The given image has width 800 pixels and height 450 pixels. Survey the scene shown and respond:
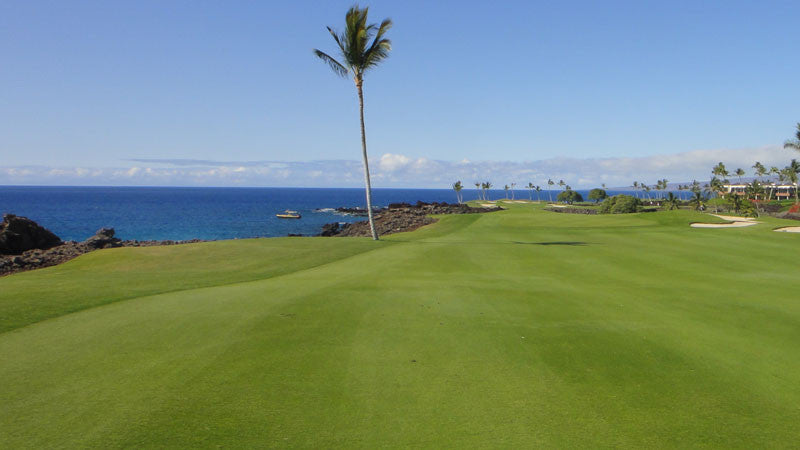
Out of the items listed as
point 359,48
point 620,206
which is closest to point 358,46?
point 359,48

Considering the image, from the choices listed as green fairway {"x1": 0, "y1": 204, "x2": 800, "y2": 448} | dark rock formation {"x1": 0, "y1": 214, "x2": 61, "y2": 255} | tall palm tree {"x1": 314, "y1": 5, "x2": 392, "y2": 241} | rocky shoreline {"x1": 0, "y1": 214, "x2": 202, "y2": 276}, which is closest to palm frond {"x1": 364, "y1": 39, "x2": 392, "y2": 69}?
tall palm tree {"x1": 314, "y1": 5, "x2": 392, "y2": 241}

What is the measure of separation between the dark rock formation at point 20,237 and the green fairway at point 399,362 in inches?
1090

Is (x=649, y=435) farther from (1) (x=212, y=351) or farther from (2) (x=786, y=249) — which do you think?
(2) (x=786, y=249)

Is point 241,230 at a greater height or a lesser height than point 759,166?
lesser

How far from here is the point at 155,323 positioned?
8383mm

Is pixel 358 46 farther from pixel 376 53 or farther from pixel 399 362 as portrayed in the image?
pixel 399 362

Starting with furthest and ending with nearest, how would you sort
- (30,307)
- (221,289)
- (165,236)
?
(165,236)
(221,289)
(30,307)

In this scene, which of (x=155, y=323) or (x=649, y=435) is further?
(x=155, y=323)


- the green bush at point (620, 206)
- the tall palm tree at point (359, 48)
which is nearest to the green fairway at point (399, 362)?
the tall palm tree at point (359, 48)

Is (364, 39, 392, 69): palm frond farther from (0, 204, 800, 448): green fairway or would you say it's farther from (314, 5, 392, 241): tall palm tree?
(0, 204, 800, 448): green fairway

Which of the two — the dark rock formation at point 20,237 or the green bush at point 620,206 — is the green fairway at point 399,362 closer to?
the dark rock formation at point 20,237

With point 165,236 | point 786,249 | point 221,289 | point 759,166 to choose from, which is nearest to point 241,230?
point 165,236

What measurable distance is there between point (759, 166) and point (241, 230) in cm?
15414

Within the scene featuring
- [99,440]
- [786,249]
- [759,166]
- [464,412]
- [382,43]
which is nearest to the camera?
[99,440]
